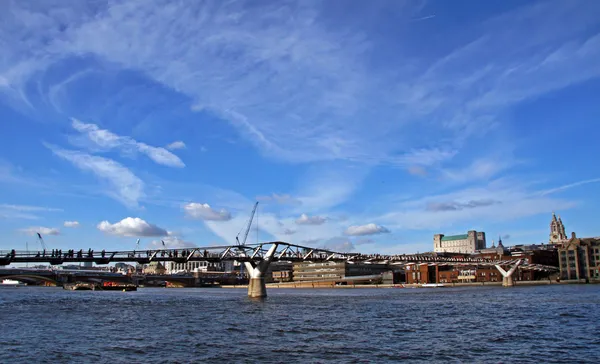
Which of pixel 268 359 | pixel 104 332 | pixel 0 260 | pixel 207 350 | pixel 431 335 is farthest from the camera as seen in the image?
pixel 0 260

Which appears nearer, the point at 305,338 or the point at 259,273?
the point at 305,338

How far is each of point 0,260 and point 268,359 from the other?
76.6m

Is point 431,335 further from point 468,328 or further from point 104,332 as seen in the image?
point 104,332

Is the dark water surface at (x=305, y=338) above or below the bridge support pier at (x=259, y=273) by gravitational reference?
below

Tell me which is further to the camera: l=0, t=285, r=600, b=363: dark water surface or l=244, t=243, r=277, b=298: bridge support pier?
l=244, t=243, r=277, b=298: bridge support pier

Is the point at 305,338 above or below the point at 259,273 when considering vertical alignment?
below

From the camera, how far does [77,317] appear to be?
67875mm

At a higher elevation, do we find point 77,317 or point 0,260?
point 0,260

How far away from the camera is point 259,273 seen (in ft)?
373

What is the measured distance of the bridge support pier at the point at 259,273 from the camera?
11162cm

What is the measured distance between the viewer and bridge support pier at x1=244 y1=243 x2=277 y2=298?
366 ft

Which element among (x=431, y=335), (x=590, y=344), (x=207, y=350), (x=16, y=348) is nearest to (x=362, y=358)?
(x=207, y=350)

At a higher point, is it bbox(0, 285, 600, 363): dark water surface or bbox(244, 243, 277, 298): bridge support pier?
bbox(244, 243, 277, 298): bridge support pier

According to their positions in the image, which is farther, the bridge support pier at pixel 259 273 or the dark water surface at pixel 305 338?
the bridge support pier at pixel 259 273
